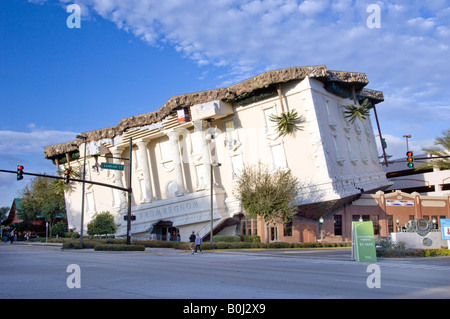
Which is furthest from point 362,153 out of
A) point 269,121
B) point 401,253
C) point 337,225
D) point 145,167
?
point 145,167

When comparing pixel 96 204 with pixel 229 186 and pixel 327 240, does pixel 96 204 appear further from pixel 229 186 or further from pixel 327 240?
pixel 327 240

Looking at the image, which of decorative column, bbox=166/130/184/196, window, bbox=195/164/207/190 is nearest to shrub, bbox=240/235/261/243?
window, bbox=195/164/207/190

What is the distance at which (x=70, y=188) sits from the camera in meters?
65.1

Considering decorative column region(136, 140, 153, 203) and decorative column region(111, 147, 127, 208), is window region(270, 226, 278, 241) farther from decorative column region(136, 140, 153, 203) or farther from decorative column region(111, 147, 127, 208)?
decorative column region(111, 147, 127, 208)

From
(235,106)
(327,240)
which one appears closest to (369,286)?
(327,240)

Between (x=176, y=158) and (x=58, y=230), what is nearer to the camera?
(x=176, y=158)

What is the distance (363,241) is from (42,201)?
6478cm

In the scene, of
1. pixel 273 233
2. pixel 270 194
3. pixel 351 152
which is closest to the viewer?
pixel 270 194

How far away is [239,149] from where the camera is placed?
44.8 metres

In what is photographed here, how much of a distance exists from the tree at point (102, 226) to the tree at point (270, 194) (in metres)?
21.5

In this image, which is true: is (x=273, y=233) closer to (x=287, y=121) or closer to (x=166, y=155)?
(x=287, y=121)

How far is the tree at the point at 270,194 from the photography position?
37375 mm

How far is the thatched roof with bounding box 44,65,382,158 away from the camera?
39.4 meters

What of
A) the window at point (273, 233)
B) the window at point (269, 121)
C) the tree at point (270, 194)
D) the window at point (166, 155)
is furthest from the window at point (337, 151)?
the window at point (166, 155)
